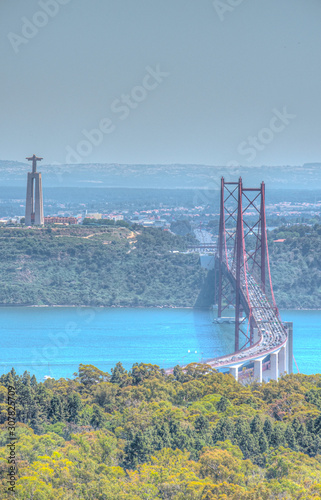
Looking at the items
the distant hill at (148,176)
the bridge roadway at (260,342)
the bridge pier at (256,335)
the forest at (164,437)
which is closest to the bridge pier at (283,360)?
the bridge roadway at (260,342)

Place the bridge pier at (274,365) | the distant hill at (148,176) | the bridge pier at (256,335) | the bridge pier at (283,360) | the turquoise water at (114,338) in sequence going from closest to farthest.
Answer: the bridge pier at (274,365), the bridge pier at (283,360), the bridge pier at (256,335), the turquoise water at (114,338), the distant hill at (148,176)

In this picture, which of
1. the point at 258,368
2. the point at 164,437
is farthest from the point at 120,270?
the point at 164,437

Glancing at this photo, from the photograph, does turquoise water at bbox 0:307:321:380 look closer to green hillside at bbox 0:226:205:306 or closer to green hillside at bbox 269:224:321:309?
green hillside at bbox 0:226:205:306

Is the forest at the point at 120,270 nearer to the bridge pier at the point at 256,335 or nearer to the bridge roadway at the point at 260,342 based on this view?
the bridge roadway at the point at 260,342

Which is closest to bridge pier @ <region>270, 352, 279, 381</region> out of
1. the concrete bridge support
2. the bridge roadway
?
the bridge roadway

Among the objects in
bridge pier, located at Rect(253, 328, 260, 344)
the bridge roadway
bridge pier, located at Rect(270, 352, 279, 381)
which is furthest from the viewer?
bridge pier, located at Rect(253, 328, 260, 344)

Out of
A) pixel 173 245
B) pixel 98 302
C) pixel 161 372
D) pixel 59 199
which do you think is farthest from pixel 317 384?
pixel 59 199
